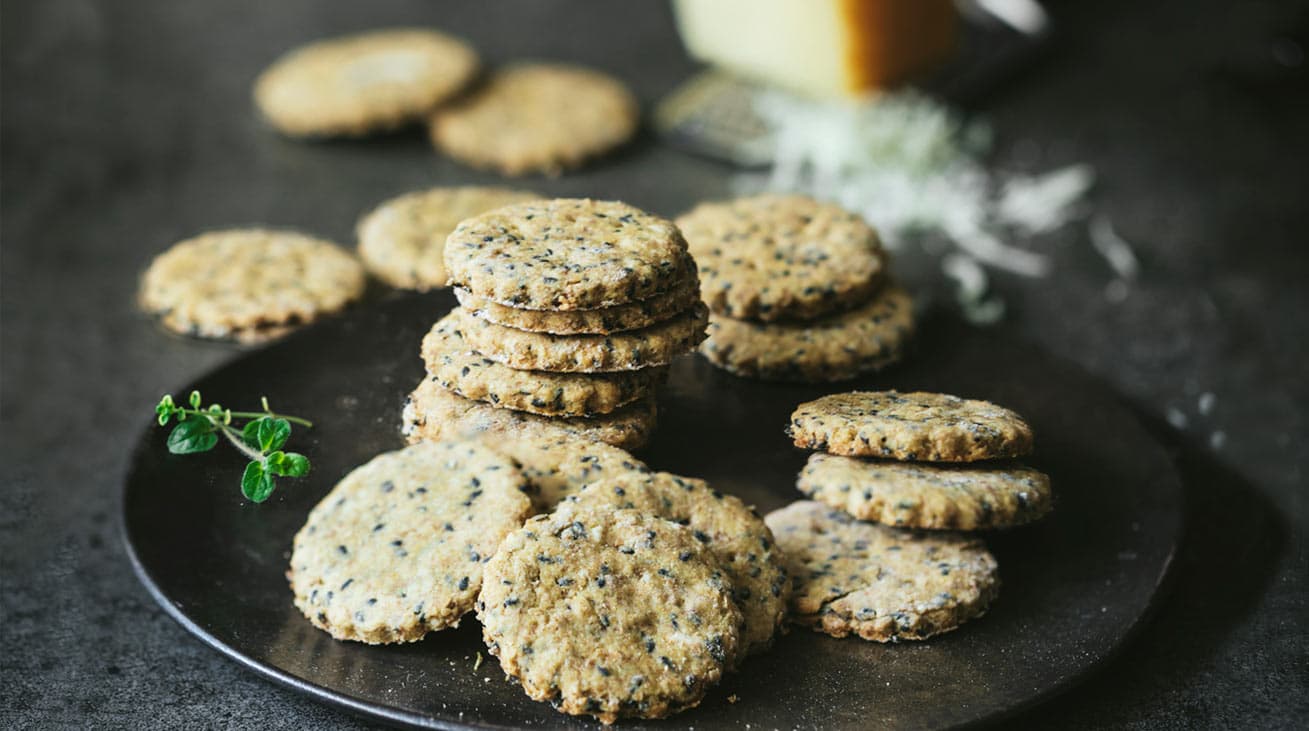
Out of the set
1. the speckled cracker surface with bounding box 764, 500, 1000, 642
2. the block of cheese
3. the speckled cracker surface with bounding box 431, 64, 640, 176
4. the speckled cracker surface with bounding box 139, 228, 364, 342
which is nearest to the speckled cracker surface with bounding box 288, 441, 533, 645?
the speckled cracker surface with bounding box 764, 500, 1000, 642

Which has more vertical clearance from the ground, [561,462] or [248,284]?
[561,462]

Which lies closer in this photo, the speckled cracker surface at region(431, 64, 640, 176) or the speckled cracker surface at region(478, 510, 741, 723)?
the speckled cracker surface at region(478, 510, 741, 723)

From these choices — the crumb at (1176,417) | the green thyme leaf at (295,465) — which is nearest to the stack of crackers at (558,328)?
the green thyme leaf at (295,465)

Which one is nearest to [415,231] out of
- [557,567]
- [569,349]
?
[569,349]

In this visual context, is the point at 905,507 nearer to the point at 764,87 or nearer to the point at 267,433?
the point at 267,433

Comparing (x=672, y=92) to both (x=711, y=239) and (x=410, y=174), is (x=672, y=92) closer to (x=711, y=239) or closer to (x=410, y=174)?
(x=410, y=174)

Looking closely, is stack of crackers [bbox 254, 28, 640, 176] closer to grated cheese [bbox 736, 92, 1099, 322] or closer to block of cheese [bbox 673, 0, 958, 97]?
block of cheese [bbox 673, 0, 958, 97]
